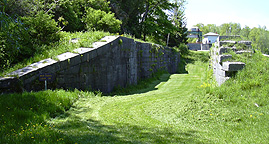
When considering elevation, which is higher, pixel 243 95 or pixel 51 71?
pixel 51 71

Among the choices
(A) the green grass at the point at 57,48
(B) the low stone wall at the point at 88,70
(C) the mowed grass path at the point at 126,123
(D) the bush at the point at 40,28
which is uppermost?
(D) the bush at the point at 40,28

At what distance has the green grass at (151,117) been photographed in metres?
4.46

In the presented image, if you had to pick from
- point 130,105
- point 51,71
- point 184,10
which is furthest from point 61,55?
point 184,10

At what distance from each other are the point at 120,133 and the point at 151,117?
155 centimetres

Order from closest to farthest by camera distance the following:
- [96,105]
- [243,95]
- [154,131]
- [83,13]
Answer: [154,131] → [243,95] → [96,105] → [83,13]

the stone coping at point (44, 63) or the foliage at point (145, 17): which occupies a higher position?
the foliage at point (145, 17)

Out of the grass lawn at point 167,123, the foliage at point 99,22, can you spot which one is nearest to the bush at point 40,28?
the grass lawn at point 167,123

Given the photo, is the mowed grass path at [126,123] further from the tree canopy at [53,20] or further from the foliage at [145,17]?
the foliage at [145,17]

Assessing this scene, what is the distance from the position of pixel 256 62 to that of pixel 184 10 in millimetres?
39411

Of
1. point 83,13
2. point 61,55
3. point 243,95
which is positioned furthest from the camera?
point 83,13

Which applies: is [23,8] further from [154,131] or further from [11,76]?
[154,131]

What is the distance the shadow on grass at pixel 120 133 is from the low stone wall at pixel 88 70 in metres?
2.36

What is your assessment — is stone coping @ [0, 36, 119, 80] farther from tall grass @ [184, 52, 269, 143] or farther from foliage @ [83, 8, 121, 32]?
foliage @ [83, 8, 121, 32]

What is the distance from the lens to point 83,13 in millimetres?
16250
